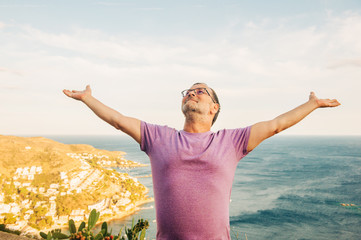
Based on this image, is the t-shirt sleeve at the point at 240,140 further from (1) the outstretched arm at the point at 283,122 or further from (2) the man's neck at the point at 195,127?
(2) the man's neck at the point at 195,127

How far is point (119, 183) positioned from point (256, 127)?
222ft

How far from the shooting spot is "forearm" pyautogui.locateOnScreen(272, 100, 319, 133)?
6.54 ft

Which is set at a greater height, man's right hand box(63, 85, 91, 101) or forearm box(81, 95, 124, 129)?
man's right hand box(63, 85, 91, 101)

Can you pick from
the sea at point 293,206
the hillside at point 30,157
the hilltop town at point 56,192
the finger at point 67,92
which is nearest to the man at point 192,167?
the finger at point 67,92

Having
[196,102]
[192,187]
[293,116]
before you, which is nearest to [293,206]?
[293,116]

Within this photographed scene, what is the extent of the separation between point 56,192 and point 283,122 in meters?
62.7

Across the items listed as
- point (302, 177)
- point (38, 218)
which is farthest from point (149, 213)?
point (302, 177)

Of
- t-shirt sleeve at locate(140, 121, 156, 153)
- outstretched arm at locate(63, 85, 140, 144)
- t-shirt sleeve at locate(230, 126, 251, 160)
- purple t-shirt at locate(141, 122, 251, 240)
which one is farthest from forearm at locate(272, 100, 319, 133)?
outstretched arm at locate(63, 85, 140, 144)

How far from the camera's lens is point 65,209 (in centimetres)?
4944

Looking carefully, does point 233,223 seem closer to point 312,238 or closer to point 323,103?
point 312,238

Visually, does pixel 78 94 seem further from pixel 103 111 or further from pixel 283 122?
pixel 283 122

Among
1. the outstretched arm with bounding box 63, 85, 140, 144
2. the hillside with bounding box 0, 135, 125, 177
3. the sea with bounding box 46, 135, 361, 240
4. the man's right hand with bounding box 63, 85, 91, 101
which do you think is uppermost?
the man's right hand with bounding box 63, 85, 91, 101

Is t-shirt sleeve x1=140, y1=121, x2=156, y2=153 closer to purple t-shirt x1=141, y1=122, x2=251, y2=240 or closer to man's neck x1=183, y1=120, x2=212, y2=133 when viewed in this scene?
purple t-shirt x1=141, y1=122, x2=251, y2=240

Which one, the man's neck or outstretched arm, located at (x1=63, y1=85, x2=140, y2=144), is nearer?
outstretched arm, located at (x1=63, y1=85, x2=140, y2=144)
